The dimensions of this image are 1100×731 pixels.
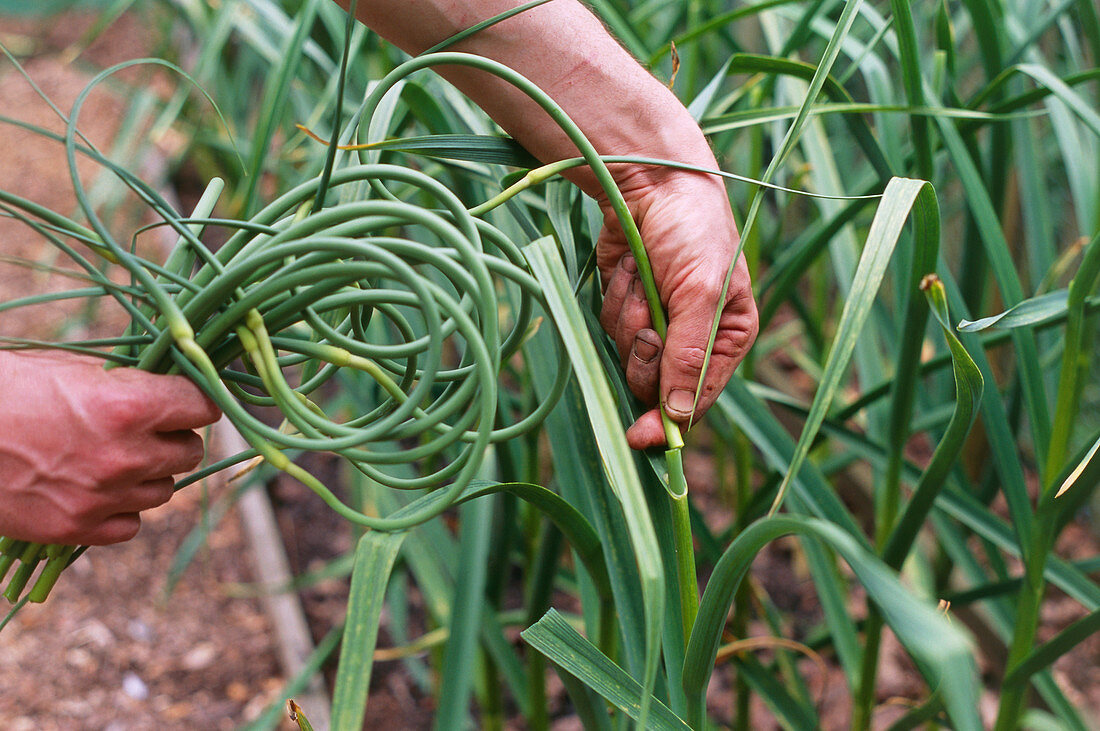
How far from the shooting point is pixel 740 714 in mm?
896

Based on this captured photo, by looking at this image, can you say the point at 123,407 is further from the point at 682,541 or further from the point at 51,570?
the point at 682,541

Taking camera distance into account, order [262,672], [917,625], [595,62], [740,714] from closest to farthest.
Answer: [917,625] → [595,62] → [740,714] → [262,672]

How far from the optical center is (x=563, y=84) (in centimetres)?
56

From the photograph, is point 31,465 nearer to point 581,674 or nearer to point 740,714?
point 581,674

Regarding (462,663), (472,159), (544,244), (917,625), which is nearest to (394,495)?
(462,663)

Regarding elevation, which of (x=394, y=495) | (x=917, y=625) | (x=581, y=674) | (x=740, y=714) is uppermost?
(x=917, y=625)

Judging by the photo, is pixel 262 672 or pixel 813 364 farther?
pixel 813 364

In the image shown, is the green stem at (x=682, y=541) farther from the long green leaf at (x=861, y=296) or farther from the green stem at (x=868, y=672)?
the green stem at (x=868, y=672)

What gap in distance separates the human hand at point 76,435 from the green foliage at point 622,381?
25 mm

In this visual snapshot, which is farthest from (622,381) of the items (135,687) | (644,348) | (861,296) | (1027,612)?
(135,687)

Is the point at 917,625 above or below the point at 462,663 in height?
above

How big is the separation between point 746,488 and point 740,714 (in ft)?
0.82

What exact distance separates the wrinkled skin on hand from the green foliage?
0.09 ft

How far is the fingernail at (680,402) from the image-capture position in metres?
0.50
